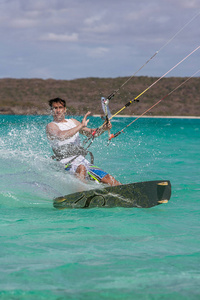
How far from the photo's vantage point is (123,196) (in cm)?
666

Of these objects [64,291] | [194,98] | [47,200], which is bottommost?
[64,291]

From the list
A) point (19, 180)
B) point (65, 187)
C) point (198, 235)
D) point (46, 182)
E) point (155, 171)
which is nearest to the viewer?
point (198, 235)

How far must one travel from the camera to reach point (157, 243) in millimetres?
5027

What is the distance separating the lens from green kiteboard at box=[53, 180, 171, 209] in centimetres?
658

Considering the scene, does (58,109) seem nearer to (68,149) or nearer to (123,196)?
(68,149)

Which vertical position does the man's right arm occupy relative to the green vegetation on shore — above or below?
below

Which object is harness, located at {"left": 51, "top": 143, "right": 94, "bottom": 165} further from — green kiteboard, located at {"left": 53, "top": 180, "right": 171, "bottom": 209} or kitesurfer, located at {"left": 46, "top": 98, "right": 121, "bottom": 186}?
green kiteboard, located at {"left": 53, "top": 180, "right": 171, "bottom": 209}

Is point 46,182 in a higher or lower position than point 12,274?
higher


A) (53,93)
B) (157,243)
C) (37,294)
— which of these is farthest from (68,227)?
(53,93)

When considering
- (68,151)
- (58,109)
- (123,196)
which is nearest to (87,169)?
(68,151)

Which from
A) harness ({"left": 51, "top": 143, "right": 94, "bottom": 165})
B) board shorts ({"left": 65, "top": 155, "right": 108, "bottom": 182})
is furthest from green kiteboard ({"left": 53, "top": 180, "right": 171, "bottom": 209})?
harness ({"left": 51, "top": 143, "right": 94, "bottom": 165})

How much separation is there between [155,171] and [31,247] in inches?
300

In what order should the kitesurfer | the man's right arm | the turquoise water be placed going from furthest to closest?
1. the kitesurfer
2. the man's right arm
3. the turquoise water

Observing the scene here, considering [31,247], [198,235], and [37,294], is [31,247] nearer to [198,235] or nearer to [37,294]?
[37,294]
